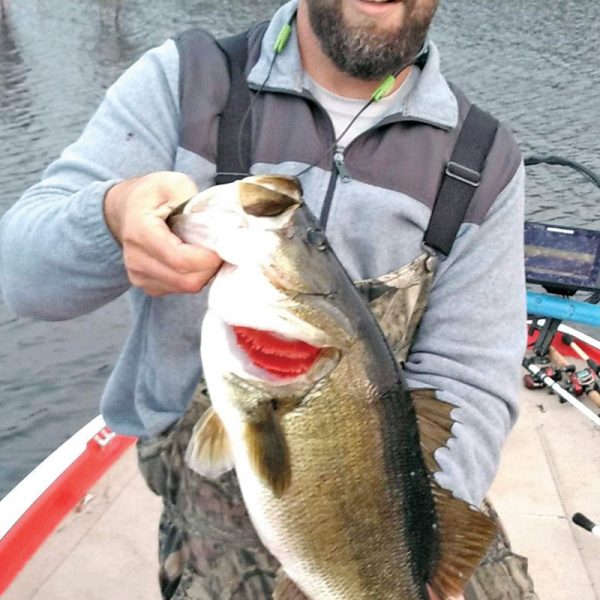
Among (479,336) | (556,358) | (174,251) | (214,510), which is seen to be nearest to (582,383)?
(556,358)

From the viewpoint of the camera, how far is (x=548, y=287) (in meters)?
5.25

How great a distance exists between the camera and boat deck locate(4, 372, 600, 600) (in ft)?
12.0

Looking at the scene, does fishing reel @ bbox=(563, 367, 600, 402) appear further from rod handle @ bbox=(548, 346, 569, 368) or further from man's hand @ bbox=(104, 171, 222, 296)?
man's hand @ bbox=(104, 171, 222, 296)

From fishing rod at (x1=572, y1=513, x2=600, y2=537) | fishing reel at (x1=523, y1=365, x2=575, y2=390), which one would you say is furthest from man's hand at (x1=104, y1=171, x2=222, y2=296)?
fishing reel at (x1=523, y1=365, x2=575, y2=390)

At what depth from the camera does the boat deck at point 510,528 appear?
12.0 feet

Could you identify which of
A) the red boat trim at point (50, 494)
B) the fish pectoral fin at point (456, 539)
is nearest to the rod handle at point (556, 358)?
the red boat trim at point (50, 494)

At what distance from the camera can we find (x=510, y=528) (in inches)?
165

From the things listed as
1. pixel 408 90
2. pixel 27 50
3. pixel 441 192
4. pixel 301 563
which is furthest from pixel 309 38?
pixel 27 50

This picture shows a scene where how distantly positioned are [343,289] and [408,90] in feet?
3.34

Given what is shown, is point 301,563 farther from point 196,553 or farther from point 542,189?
point 542,189

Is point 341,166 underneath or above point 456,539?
above

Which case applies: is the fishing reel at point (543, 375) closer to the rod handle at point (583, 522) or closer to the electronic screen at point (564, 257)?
the electronic screen at point (564, 257)

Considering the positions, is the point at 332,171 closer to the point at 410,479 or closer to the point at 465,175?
the point at 465,175

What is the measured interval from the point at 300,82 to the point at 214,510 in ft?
4.19
